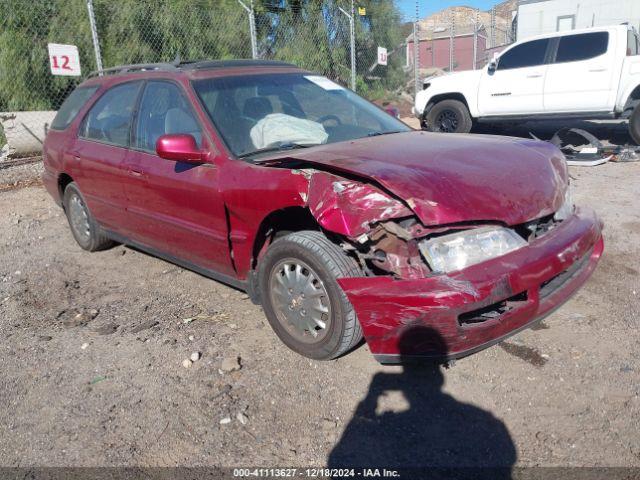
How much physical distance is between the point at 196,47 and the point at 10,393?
35.7ft

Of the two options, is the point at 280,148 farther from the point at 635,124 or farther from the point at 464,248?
the point at 635,124

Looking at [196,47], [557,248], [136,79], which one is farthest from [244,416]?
[196,47]

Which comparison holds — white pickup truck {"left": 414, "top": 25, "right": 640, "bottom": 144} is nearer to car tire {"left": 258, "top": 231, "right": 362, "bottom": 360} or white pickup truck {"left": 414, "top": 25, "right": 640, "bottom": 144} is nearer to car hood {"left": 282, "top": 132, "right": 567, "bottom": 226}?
car hood {"left": 282, "top": 132, "right": 567, "bottom": 226}

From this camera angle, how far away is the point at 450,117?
34.4ft

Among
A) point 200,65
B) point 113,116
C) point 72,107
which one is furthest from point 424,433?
point 72,107

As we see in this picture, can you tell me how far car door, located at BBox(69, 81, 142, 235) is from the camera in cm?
427

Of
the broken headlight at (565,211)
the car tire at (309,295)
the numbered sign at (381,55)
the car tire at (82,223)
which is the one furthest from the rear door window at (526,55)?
the car tire at (309,295)

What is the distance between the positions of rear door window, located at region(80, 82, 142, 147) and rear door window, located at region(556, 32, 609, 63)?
7.69m

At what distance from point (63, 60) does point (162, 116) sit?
6021 millimetres

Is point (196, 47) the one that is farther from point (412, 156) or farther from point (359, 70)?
point (412, 156)

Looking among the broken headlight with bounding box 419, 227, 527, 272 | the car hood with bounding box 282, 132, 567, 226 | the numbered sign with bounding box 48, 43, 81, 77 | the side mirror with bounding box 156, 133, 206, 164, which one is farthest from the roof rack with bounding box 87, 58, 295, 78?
the numbered sign with bounding box 48, 43, 81, 77

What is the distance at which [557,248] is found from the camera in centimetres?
283

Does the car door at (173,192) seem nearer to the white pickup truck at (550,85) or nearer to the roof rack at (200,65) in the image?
the roof rack at (200,65)

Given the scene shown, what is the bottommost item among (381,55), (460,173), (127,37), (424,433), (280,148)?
(424,433)
